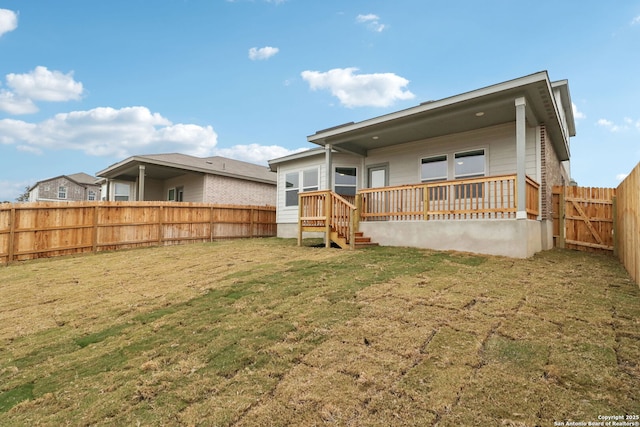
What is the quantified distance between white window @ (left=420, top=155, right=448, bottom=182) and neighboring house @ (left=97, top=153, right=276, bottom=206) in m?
10.4

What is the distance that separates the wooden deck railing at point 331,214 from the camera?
337 inches

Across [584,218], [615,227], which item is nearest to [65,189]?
[584,218]

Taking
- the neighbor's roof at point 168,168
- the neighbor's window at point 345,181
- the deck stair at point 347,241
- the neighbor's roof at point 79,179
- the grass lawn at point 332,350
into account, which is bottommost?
the grass lawn at point 332,350

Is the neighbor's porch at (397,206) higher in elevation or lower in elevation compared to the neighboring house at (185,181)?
lower

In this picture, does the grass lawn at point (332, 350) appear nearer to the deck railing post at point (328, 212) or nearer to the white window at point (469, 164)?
the deck railing post at point (328, 212)

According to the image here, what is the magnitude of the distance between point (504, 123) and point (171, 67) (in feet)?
49.7

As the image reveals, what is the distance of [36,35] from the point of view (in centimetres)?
1341

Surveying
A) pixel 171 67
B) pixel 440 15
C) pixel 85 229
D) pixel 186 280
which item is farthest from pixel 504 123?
pixel 171 67

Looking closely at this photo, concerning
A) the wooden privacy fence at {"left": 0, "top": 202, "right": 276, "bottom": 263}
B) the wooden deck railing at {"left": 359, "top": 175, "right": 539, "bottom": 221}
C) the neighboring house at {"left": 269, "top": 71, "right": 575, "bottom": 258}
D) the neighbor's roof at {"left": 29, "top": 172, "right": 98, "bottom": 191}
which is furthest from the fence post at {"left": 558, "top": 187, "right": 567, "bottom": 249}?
the neighbor's roof at {"left": 29, "top": 172, "right": 98, "bottom": 191}

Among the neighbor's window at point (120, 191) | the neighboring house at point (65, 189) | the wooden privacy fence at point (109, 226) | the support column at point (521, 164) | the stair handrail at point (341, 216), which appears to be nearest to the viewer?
the support column at point (521, 164)

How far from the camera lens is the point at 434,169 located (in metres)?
10.1

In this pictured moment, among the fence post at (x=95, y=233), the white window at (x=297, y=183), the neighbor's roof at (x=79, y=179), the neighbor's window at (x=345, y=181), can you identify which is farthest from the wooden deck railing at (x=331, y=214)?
the neighbor's roof at (x=79, y=179)

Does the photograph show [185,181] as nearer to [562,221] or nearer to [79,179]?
[562,221]

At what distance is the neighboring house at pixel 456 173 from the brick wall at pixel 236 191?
7.41m
